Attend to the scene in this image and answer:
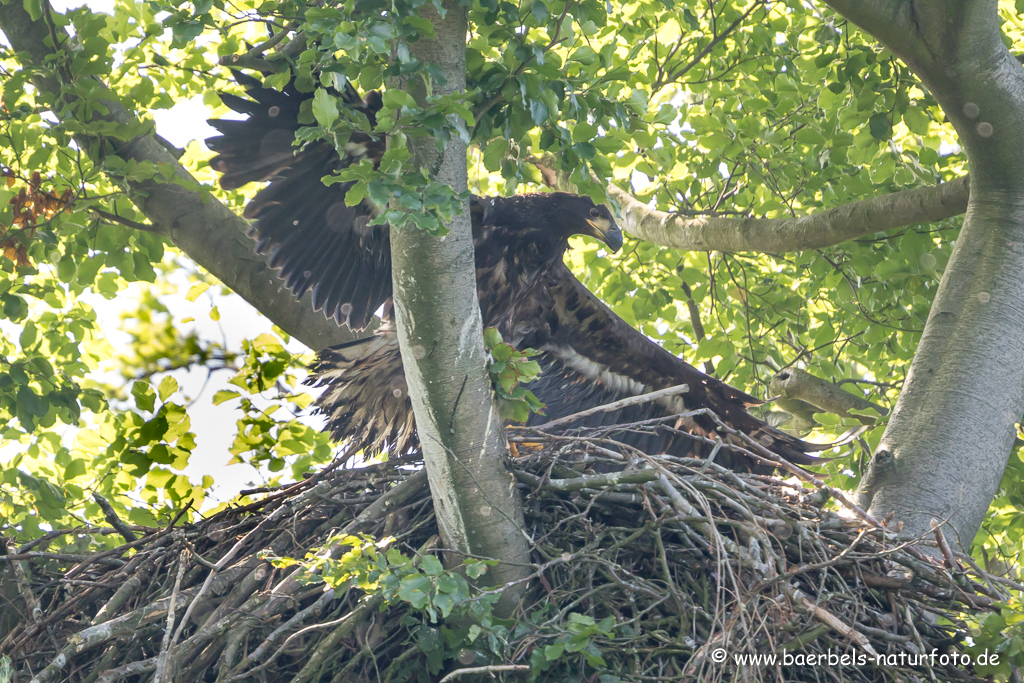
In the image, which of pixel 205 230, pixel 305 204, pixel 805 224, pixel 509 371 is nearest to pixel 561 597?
pixel 509 371

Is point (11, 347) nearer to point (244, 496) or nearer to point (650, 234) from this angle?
point (244, 496)

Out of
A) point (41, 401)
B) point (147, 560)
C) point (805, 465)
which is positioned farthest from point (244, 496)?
point (805, 465)

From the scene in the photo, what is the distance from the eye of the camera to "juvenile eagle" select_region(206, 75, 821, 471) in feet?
10.5

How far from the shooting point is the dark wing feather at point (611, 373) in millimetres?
4270

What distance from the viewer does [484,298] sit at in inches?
171

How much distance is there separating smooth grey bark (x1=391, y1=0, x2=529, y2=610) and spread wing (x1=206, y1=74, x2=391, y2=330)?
2.49 feet

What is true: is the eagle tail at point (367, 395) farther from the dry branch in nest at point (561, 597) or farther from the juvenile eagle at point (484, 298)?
the dry branch in nest at point (561, 597)

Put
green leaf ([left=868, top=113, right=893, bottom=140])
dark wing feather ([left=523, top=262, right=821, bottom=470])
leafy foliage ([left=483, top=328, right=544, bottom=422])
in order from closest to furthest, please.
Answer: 1. leafy foliage ([left=483, top=328, right=544, bottom=422])
2. green leaf ([left=868, top=113, right=893, bottom=140])
3. dark wing feather ([left=523, top=262, right=821, bottom=470])

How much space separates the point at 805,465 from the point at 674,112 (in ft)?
5.35

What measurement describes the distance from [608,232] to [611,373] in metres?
0.76

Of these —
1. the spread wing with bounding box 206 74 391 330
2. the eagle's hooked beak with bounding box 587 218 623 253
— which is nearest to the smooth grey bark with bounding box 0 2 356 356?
the spread wing with bounding box 206 74 391 330

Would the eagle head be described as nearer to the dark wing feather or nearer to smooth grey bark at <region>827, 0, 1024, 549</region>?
the dark wing feather

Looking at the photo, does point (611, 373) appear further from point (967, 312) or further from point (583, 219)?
point (967, 312)

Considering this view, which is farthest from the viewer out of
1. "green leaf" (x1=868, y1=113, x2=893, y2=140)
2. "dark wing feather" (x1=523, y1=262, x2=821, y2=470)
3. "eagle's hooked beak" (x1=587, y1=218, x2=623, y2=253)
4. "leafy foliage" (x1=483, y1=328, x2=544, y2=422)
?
"eagle's hooked beak" (x1=587, y1=218, x2=623, y2=253)
